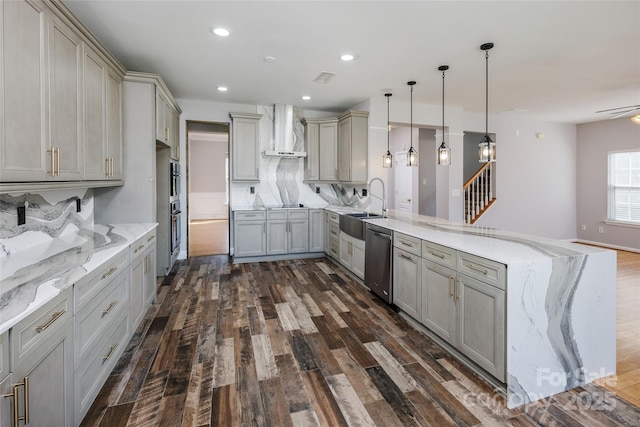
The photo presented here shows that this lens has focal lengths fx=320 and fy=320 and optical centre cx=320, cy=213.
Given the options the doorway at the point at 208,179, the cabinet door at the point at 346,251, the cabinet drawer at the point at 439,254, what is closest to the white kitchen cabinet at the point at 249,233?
the cabinet door at the point at 346,251

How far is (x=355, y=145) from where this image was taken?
17.2 ft

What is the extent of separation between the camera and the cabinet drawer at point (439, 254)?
2400mm

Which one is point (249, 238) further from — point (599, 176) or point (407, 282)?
point (599, 176)

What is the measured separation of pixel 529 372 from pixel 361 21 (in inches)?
114

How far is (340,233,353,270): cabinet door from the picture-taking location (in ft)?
14.7

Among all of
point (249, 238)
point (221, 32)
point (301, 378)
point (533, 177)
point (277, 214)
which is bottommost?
point (301, 378)

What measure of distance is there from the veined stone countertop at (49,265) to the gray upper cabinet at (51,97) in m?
0.49

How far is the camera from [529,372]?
6.41 ft

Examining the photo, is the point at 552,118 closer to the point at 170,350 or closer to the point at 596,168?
the point at 596,168

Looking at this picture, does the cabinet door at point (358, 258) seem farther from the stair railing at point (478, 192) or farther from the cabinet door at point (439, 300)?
the stair railing at point (478, 192)

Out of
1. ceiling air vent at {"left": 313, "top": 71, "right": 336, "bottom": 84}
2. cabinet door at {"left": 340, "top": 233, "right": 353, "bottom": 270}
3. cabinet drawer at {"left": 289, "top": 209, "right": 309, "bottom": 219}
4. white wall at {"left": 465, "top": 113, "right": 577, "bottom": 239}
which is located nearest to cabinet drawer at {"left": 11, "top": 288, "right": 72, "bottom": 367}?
cabinet door at {"left": 340, "top": 233, "right": 353, "bottom": 270}

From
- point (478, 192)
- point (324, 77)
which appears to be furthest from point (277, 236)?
point (478, 192)

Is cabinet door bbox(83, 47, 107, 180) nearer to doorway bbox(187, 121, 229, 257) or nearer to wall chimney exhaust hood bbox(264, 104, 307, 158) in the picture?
wall chimney exhaust hood bbox(264, 104, 307, 158)

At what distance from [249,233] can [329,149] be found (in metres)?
2.00
